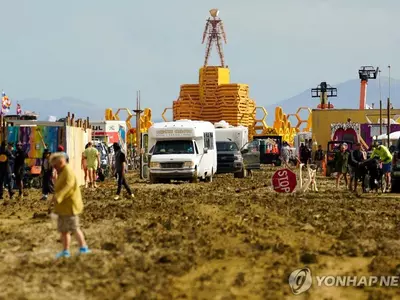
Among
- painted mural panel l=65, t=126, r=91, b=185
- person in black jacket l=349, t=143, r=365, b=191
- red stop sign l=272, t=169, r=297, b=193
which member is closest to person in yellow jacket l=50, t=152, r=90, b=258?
red stop sign l=272, t=169, r=297, b=193

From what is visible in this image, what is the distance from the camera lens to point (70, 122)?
39094mm

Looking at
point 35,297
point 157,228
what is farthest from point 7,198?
point 35,297

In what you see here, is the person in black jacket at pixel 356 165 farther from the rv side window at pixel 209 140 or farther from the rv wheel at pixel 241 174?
the rv wheel at pixel 241 174

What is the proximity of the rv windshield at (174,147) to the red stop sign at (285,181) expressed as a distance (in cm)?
1008

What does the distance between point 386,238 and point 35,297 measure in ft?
24.5

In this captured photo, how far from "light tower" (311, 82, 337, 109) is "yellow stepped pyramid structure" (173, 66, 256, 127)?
44.1 ft

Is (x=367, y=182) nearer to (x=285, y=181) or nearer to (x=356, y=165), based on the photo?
(x=356, y=165)

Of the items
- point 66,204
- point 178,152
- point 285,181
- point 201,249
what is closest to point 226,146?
point 178,152

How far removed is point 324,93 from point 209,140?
220 ft

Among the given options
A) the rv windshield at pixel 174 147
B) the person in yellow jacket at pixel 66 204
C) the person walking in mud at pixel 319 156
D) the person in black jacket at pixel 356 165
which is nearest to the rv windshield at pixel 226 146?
the person walking in mud at pixel 319 156

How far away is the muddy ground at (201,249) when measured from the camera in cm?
1326

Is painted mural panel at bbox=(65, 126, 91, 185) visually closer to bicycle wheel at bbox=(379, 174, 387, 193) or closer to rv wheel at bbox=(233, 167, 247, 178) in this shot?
rv wheel at bbox=(233, 167, 247, 178)

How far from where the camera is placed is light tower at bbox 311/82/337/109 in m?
108

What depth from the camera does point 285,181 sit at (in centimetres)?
2927
